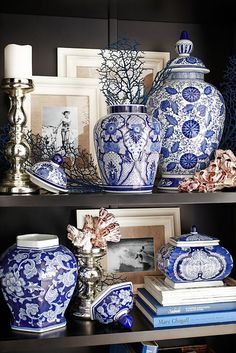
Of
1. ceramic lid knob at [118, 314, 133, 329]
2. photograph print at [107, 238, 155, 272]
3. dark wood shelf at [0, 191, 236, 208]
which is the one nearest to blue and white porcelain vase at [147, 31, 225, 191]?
dark wood shelf at [0, 191, 236, 208]

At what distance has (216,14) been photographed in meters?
1.49

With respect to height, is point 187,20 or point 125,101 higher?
point 187,20

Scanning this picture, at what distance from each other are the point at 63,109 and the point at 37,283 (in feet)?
1.66

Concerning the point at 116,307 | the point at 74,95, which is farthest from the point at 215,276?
the point at 74,95

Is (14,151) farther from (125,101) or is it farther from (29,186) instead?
(125,101)

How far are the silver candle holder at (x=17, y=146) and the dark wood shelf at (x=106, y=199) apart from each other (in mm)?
57

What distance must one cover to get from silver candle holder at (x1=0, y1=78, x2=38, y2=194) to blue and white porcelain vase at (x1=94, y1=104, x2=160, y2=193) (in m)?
0.18

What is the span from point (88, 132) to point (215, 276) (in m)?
0.51

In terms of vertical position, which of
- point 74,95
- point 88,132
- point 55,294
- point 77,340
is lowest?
point 77,340

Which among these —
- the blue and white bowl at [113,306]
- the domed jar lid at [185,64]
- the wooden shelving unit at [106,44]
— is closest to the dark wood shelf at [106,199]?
the wooden shelving unit at [106,44]

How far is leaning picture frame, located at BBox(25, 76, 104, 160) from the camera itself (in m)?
1.42

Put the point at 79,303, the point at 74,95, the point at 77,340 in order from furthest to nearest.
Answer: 1. the point at 74,95
2. the point at 79,303
3. the point at 77,340

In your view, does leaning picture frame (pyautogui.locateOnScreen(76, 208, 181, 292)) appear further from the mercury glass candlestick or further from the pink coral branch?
the pink coral branch

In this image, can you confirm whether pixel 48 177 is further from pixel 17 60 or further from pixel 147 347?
pixel 147 347
